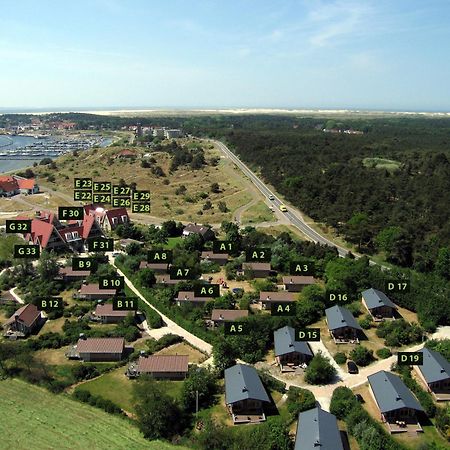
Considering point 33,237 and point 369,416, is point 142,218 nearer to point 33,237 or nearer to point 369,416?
point 33,237

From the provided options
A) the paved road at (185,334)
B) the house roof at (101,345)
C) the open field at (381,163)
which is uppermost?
the open field at (381,163)

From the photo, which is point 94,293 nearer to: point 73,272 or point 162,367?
point 73,272

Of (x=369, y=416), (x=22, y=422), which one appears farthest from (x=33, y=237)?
(x=369, y=416)

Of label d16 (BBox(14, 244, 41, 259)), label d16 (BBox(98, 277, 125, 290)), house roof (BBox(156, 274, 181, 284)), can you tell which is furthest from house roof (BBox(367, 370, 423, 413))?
label d16 (BBox(14, 244, 41, 259))

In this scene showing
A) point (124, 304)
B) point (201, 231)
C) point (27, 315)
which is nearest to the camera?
point (27, 315)

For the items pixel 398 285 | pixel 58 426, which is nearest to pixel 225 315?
pixel 58 426

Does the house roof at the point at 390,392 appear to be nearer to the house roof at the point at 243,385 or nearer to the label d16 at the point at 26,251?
the house roof at the point at 243,385

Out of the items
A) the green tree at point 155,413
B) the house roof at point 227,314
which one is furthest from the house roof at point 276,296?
the green tree at point 155,413
